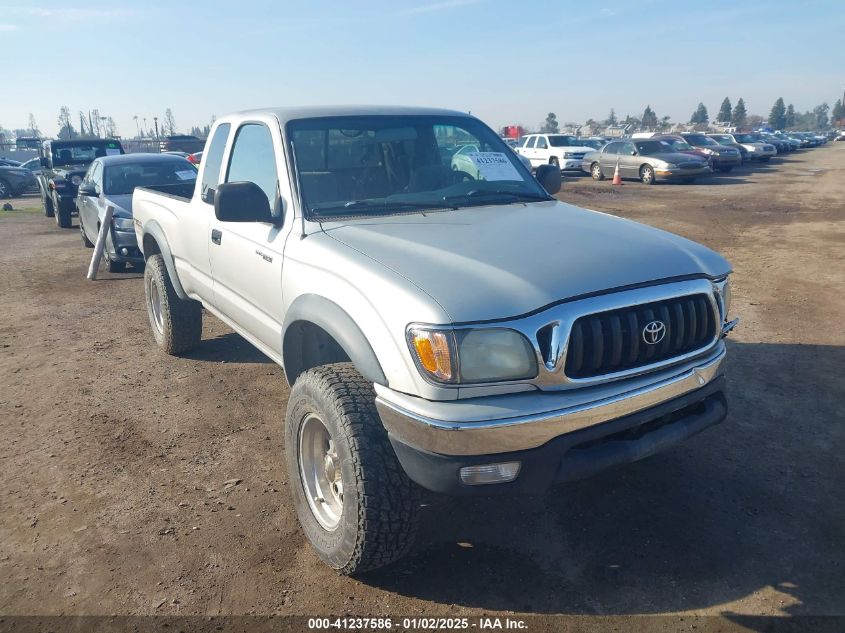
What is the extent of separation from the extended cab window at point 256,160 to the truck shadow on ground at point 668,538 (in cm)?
204

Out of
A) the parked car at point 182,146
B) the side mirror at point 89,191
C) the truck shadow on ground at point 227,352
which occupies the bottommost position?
the truck shadow on ground at point 227,352

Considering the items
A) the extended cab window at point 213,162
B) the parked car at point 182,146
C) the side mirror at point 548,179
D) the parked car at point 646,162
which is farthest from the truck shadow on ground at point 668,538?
the parked car at point 182,146

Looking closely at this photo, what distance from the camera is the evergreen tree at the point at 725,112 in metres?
144

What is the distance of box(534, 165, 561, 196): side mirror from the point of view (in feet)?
15.1

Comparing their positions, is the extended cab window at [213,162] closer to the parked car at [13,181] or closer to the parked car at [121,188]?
the parked car at [121,188]

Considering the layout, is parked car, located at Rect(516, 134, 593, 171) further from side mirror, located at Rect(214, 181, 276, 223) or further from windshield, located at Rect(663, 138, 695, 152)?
side mirror, located at Rect(214, 181, 276, 223)

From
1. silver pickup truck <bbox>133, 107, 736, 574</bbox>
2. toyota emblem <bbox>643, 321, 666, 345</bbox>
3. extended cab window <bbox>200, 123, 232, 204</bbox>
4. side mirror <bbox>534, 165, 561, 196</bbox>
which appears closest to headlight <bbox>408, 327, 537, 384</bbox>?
silver pickup truck <bbox>133, 107, 736, 574</bbox>

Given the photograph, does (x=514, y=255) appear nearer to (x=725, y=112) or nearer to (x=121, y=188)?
(x=121, y=188)

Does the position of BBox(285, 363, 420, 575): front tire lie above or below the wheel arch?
below

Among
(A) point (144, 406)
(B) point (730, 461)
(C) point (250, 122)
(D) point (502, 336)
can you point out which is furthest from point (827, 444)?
(A) point (144, 406)

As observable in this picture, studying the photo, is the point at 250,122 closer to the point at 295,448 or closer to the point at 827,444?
the point at 295,448

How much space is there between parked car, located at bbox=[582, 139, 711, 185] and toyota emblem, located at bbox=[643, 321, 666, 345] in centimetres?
Result: 2157

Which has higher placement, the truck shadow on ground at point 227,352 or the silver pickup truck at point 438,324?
the silver pickup truck at point 438,324

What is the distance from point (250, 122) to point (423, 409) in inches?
103
